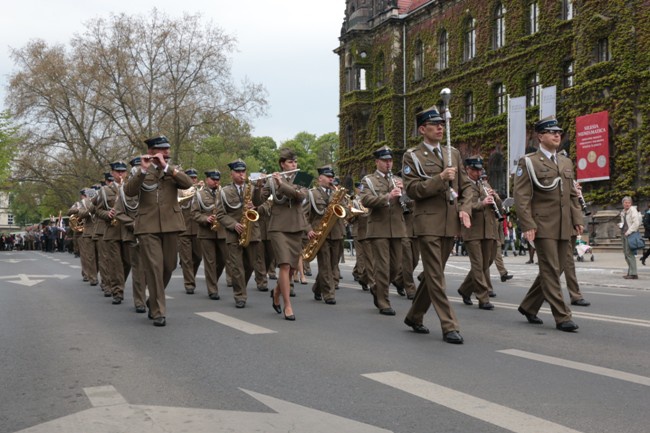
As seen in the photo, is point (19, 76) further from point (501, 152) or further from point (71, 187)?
point (501, 152)

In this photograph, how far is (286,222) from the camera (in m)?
9.99

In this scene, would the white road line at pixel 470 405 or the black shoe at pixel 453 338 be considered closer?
the white road line at pixel 470 405

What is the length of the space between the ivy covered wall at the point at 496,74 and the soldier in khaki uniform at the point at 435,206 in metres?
9.79

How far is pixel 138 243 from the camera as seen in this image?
9.79 metres

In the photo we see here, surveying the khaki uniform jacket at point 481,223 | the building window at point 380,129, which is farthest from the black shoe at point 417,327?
the building window at point 380,129

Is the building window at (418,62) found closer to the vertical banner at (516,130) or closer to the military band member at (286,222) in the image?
the vertical banner at (516,130)

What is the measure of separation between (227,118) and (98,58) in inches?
350

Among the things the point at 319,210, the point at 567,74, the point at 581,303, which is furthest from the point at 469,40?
the point at 581,303

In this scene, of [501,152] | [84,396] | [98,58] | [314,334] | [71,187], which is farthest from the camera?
[71,187]

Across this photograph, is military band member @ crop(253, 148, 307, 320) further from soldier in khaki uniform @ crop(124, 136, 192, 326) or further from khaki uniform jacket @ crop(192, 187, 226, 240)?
khaki uniform jacket @ crop(192, 187, 226, 240)

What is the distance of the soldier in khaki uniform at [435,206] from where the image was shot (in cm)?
777

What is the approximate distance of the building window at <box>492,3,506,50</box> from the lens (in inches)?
1652

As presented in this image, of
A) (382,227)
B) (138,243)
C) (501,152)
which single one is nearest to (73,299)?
(138,243)

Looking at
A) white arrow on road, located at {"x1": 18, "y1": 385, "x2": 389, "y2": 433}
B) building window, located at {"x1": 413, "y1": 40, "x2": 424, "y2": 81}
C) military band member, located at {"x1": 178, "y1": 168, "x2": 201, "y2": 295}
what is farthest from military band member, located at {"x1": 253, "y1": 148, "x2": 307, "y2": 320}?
building window, located at {"x1": 413, "y1": 40, "x2": 424, "y2": 81}
